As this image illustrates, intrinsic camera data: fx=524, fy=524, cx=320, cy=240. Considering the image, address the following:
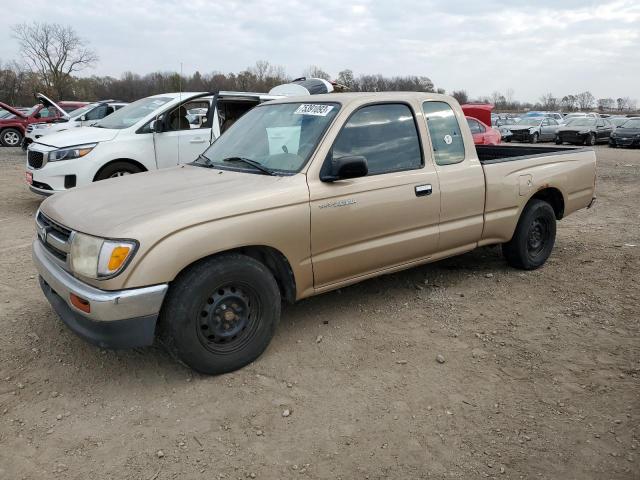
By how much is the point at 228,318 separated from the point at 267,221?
664 millimetres

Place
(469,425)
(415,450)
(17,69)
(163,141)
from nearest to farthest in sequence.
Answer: (415,450)
(469,425)
(163,141)
(17,69)

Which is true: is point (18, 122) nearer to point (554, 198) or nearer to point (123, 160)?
point (123, 160)

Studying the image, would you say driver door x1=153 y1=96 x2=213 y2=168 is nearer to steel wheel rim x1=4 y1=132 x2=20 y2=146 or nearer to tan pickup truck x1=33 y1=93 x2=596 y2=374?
tan pickup truck x1=33 y1=93 x2=596 y2=374

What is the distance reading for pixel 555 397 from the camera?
3.16m

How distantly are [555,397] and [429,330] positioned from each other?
43.3 inches

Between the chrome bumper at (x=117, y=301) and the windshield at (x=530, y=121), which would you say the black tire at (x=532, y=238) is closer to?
the chrome bumper at (x=117, y=301)

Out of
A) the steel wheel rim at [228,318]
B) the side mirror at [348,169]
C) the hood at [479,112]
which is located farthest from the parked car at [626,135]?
the steel wheel rim at [228,318]

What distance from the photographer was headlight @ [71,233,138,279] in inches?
114

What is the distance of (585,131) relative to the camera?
24.3 metres

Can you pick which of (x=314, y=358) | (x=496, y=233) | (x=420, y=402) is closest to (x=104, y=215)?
→ (x=314, y=358)

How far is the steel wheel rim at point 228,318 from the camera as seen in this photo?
3.23m

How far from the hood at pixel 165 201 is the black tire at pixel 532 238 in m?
2.67

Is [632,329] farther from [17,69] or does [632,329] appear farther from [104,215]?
[17,69]

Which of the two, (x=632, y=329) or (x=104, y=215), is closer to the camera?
(x=104, y=215)
